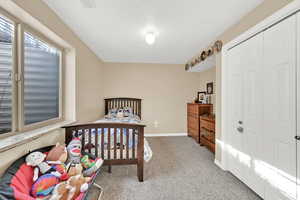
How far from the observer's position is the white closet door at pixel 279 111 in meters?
1.29

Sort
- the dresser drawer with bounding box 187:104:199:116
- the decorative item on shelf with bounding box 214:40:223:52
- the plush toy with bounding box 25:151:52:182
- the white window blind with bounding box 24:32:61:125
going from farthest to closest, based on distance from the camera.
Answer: the dresser drawer with bounding box 187:104:199:116 < the decorative item on shelf with bounding box 214:40:223:52 < the white window blind with bounding box 24:32:61:125 < the plush toy with bounding box 25:151:52:182

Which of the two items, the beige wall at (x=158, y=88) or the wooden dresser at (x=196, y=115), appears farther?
the beige wall at (x=158, y=88)

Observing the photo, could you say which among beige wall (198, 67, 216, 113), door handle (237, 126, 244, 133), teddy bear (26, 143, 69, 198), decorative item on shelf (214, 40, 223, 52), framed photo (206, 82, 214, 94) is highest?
decorative item on shelf (214, 40, 223, 52)

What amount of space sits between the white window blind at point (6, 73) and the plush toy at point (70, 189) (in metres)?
0.82

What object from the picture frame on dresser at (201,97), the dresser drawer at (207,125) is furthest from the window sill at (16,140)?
the picture frame on dresser at (201,97)

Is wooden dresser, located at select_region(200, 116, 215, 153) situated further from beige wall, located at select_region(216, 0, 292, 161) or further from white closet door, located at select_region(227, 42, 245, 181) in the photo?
white closet door, located at select_region(227, 42, 245, 181)

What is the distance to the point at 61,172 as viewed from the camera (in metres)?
1.37

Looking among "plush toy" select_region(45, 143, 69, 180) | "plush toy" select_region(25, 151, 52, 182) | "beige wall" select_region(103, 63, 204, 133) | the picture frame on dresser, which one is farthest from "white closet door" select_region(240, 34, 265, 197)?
"beige wall" select_region(103, 63, 204, 133)

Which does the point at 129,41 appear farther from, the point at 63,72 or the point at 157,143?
the point at 157,143

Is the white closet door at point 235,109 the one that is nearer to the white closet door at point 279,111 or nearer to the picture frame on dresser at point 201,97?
the white closet door at point 279,111

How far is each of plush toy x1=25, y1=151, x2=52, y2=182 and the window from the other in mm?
404

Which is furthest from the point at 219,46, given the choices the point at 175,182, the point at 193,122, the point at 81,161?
the point at 81,161

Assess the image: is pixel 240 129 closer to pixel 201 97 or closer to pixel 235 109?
pixel 235 109

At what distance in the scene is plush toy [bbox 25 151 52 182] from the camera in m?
1.25
